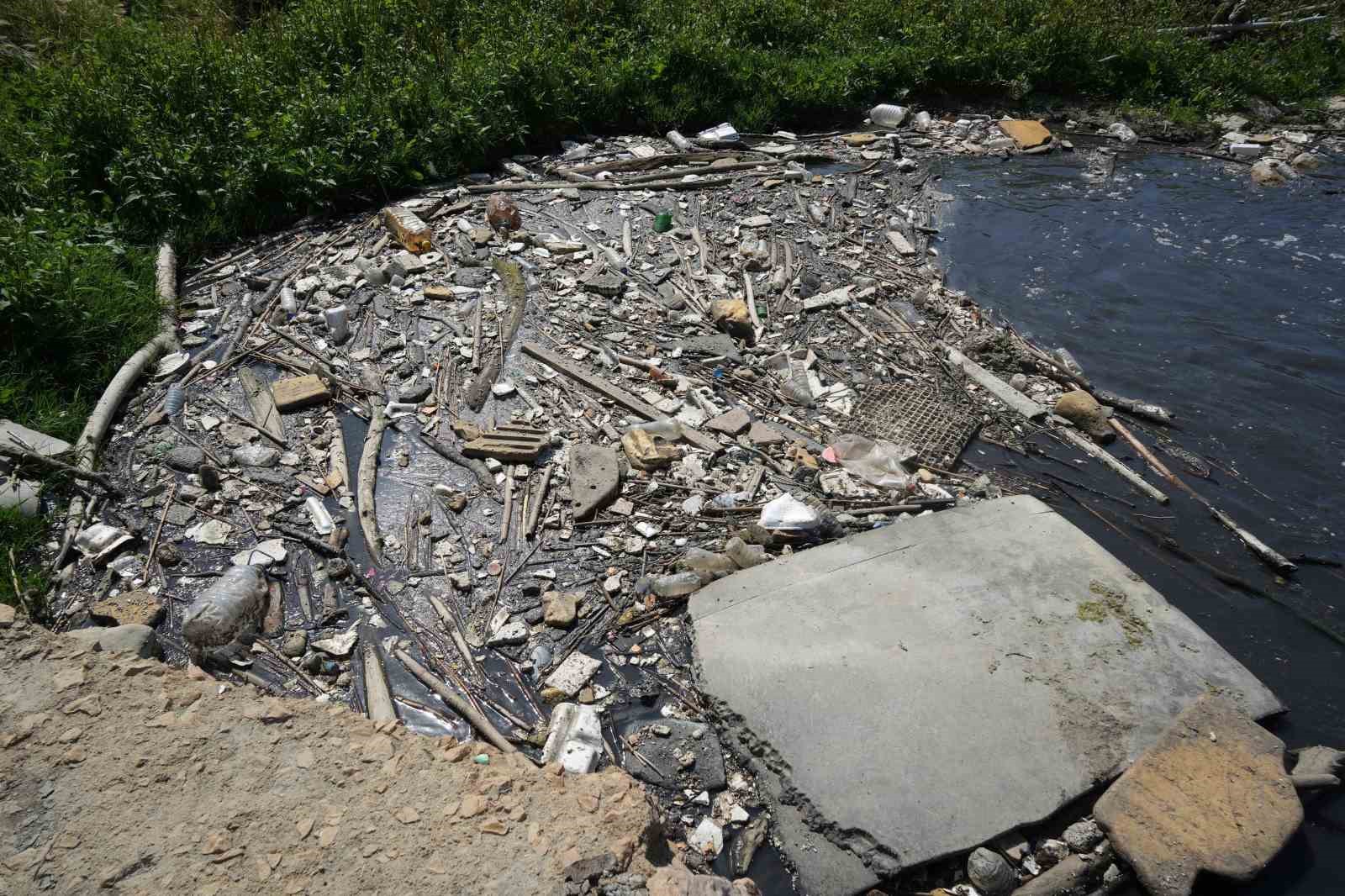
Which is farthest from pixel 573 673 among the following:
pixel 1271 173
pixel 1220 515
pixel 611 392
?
pixel 1271 173

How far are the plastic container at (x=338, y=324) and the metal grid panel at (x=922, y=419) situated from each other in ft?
12.2

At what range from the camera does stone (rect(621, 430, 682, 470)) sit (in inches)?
182

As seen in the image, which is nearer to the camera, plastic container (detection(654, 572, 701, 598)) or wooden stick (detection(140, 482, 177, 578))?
plastic container (detection(654, 572, 701, 598))

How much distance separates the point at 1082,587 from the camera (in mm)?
3838

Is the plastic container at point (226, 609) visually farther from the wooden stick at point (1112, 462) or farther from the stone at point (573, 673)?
the wooden stick at point (1112, 462)

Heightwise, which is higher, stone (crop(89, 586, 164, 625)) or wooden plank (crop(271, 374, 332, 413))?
wooden plank (crop(271, 374, 332, 413))

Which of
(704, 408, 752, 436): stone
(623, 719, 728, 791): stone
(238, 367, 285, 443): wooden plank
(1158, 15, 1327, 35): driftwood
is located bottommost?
(623, 719, 728, 791): stone

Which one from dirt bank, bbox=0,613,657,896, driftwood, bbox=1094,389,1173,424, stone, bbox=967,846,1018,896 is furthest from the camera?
driftwood, bbox=1094,389,1173,424

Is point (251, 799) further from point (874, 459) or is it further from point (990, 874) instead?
point (874, 459)

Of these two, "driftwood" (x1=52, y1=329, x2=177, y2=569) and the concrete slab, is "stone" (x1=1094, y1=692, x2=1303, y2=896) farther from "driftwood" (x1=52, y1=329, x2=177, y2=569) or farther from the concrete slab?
"driftwood" (x1=52, y1=329, x2=177, y2=569)

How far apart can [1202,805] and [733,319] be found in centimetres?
393

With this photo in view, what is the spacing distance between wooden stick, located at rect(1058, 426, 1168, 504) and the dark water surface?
72 millimetres

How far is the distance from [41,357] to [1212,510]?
296 inches

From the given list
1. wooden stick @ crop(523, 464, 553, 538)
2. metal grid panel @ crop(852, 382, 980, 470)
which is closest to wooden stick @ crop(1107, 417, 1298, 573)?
metal grid panel @ crop(852, 382, 980, 470)
